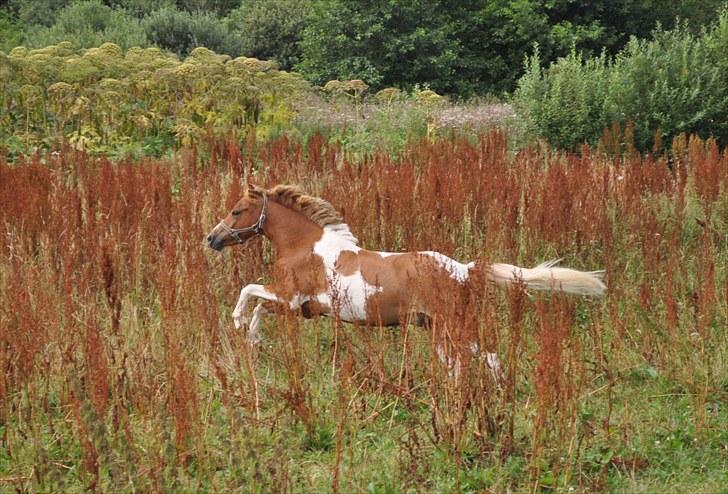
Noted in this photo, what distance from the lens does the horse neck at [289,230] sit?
219 inches

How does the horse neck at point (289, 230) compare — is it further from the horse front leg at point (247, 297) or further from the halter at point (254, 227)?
the horse front leg at point (247, 297)

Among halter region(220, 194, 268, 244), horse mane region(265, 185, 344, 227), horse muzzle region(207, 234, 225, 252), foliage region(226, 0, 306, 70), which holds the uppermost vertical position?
horse mane region(265, 185, 344, 227)

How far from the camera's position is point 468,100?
20703 millimetres

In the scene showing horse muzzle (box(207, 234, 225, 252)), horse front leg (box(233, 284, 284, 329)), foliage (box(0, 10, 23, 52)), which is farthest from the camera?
foliage (box(0, 10, 23, 52))

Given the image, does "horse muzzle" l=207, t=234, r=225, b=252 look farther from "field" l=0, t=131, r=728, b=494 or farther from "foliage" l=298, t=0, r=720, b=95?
"foliage" l=298, t=0, r=720, b=95

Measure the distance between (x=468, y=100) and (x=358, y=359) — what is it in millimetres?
16209

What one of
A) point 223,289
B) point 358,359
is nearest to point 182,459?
point 358,359

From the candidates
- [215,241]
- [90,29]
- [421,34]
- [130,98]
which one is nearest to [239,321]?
[215,241]

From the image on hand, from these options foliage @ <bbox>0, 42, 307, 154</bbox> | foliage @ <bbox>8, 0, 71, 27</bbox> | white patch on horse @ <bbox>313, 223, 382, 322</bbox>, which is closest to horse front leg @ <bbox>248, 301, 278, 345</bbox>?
white patch on horse @ <bbox>313, 223, 382, 322</bbox>

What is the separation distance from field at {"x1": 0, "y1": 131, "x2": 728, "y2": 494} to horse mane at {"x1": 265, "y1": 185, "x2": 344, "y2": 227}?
1.82 feet

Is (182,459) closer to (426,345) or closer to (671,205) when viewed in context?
(426,345)

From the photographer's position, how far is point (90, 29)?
823 inches

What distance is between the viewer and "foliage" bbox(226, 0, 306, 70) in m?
25.0

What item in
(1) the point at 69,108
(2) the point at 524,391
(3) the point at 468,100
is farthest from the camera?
(3) the point at 468,100
